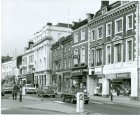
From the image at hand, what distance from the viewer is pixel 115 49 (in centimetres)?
3912

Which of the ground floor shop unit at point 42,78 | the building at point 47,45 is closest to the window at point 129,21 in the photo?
the ground floor shop unit at point 42,78

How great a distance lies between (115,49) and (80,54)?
11618 millimetres

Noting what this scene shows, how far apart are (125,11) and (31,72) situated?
5557 centimetres

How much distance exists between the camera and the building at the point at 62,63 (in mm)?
57625

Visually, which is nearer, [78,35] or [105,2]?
[105,2]

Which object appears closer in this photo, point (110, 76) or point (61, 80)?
point (110, 76)

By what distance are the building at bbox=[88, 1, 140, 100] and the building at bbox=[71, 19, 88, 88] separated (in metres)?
1.93

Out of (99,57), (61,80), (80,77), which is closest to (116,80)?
(99,57)

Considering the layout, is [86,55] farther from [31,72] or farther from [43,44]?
[31,72]

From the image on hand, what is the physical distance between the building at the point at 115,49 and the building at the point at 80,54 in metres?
1.93

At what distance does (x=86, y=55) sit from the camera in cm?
4778

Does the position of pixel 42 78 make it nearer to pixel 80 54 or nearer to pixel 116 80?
pixel 80 54

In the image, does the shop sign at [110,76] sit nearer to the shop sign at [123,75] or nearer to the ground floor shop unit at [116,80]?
the ground floor shop unit at [116,80]

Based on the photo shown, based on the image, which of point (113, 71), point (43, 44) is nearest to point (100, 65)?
point (113, 71)
